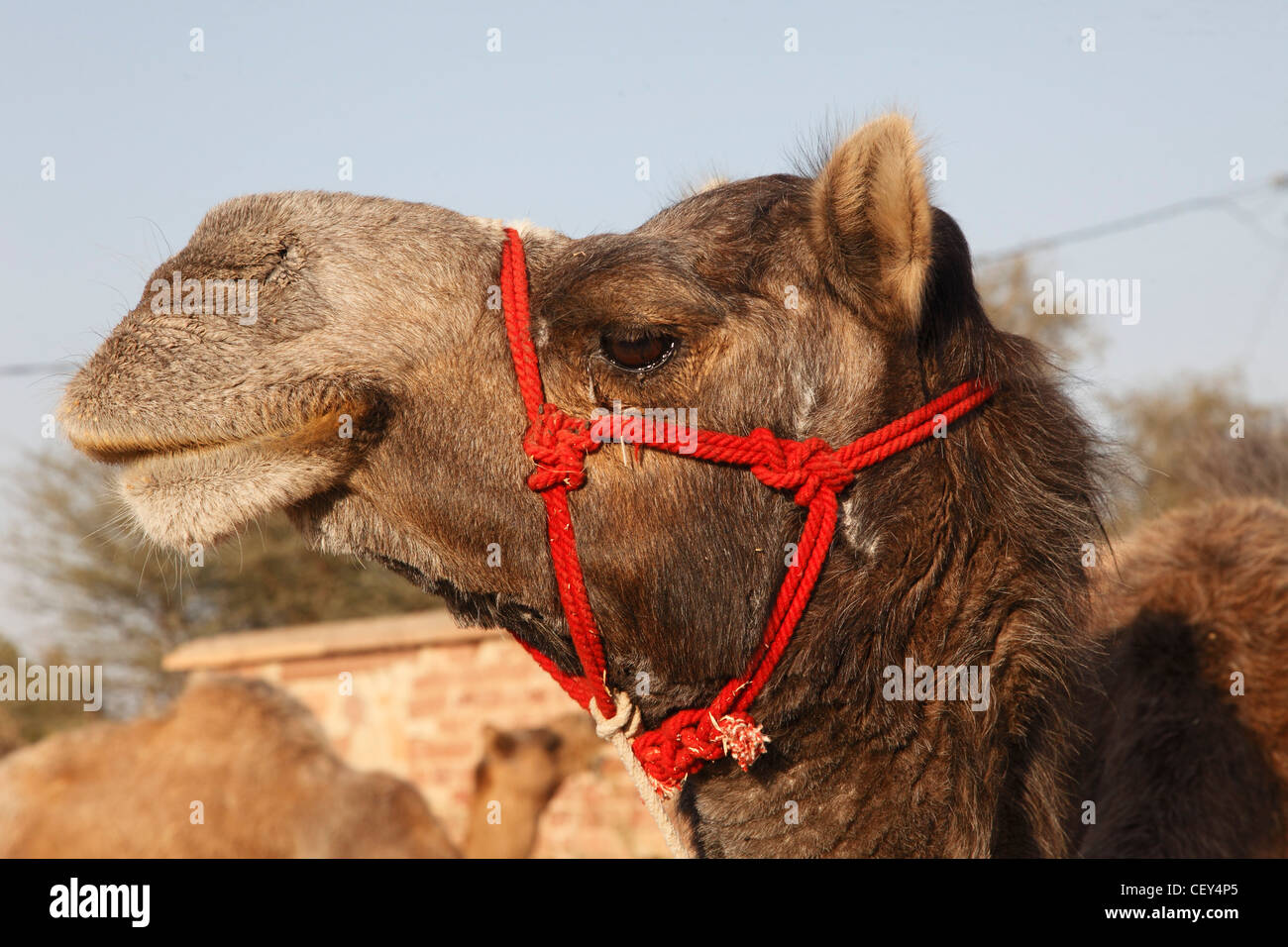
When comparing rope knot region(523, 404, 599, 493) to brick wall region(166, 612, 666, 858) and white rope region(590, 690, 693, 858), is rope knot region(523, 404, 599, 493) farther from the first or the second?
brick wall region(166, 612, 666, 858)

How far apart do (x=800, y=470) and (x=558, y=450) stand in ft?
1.60

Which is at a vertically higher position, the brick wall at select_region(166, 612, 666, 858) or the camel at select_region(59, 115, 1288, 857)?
the camel at select_region(59, 115, 1288, 857)

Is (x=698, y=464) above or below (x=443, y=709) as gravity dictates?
above

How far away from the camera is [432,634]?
10062 millimetres

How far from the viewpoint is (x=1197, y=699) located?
3.52 meters

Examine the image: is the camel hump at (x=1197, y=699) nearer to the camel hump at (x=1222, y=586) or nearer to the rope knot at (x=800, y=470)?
the camel hump at (x=1222, y=586)

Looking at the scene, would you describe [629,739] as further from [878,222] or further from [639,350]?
[878,222]

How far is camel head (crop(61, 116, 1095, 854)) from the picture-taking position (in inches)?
93.5

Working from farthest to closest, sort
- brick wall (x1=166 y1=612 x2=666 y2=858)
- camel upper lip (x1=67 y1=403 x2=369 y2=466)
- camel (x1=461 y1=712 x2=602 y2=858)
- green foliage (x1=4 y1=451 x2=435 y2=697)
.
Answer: green foliage (x1=4 y1=451 x2=435 y2=697), brick wall (x1=166 y1=612 x2=666 y2=858), camel (x1=461 y1=712 x2=602 y2=858), camel upper lip (x1=67 y1=403 x2=369 y2=466)

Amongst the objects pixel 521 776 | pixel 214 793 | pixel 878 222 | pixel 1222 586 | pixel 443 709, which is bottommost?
pixel 521 776

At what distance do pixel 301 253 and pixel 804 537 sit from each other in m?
1.17

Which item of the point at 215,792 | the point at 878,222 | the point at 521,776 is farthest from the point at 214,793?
the point at 878,222

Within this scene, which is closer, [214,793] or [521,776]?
[214,793]

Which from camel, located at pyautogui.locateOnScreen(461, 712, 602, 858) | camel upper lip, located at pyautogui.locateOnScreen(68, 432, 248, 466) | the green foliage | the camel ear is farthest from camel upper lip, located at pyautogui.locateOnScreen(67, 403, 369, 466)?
the green foliage
